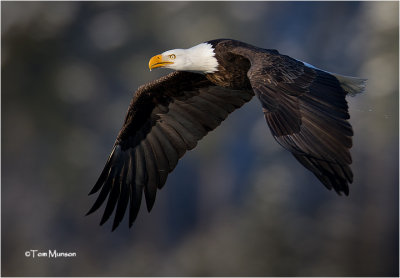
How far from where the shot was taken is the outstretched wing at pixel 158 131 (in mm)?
7500

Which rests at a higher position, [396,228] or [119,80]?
[119,80]

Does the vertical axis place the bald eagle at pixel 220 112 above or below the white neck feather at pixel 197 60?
below

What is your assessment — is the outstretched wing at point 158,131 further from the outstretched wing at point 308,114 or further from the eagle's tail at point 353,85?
the outstretched wing at point 308,114

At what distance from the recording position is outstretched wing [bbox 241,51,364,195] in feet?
18.0

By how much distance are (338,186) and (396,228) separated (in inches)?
404

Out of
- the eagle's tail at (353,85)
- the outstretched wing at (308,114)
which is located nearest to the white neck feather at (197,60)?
the outstretched wing at (308,114)

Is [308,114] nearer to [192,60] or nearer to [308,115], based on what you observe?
[308,115]

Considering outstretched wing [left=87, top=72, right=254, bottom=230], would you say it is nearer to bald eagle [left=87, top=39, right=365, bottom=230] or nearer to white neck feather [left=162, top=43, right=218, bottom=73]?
bald eagle [left=87, top=39, right=365, bottom=230]

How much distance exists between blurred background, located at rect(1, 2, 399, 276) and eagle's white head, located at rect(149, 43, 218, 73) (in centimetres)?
603

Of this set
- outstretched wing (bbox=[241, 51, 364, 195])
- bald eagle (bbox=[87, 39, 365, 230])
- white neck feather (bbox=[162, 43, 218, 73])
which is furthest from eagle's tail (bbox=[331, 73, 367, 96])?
white neck feather (bbox=[162, 43, 218, 73])

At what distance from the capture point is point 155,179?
24.7ft

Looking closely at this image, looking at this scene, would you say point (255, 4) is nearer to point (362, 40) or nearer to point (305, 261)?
point (362, 40)

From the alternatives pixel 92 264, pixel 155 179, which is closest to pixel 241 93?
pixel 155 179

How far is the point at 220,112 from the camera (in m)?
7.54
